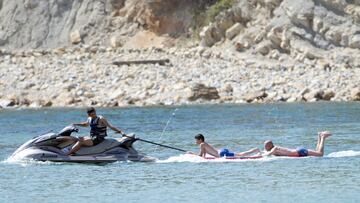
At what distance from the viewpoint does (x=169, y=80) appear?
50.0m

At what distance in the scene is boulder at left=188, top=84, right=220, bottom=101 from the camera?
4722 cm

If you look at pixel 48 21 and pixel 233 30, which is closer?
pixel 233 30

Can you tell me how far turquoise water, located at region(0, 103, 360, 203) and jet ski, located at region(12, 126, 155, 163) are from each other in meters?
0.16

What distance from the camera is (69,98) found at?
160 feet

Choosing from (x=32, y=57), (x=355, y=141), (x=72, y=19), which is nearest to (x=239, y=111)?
(x=355, y=141)

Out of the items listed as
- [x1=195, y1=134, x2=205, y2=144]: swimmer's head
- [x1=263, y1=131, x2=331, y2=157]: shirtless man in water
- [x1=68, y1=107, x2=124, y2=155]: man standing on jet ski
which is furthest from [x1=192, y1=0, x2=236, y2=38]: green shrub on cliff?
[x1=68, y1=107, x2=124, y2=155]: man standing on jet ski

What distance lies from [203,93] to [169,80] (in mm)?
2968

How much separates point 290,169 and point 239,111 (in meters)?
19.0

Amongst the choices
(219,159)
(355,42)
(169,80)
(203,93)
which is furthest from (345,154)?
(355,42)

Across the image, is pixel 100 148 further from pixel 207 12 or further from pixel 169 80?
pixel 207 12

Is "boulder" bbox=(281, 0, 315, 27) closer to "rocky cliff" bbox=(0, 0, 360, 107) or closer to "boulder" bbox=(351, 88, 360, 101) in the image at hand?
"rocky cliff" bbox=(0, 0, 360, 107)

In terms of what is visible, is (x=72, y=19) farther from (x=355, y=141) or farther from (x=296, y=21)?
(x=355, y=141)

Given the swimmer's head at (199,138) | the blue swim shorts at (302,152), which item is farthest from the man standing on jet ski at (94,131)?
the blue swim shorts at (302,152)

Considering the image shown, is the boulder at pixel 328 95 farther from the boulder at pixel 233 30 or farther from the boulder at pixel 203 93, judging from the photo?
the boulder at pixel 233 30
